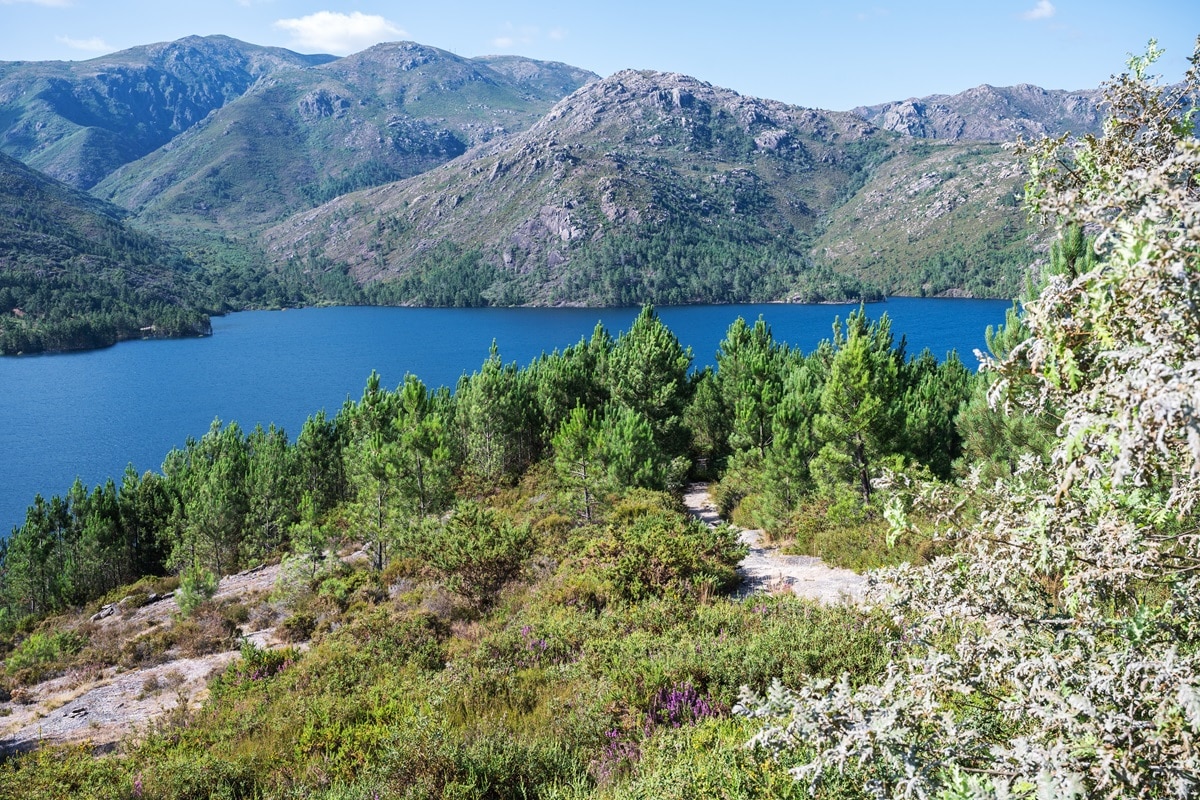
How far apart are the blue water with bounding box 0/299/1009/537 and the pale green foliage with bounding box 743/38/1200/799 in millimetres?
38422

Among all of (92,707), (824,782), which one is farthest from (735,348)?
(824,782)

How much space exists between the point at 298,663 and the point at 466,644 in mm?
3653

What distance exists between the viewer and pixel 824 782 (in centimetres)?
427

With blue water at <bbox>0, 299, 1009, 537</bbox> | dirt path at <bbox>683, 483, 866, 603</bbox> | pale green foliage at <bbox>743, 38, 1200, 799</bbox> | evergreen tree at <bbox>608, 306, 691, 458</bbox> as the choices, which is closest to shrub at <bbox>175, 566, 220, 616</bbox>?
evergreen tree at <bbox>608, 306, 691, 458</bbox>

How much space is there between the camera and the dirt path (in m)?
12.5

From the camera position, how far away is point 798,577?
560 inches

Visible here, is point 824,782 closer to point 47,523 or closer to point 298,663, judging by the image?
point 298,663

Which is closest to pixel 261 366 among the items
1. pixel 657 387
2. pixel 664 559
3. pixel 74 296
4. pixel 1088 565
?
pixel 74 296

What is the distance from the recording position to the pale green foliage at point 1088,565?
2.22 metres

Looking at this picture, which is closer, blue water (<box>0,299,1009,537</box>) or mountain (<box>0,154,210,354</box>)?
blue water (<box>0,299,1009,537</box>)

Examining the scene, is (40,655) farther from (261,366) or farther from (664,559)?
(261,366)

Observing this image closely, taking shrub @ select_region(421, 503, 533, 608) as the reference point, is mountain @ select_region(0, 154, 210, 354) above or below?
above

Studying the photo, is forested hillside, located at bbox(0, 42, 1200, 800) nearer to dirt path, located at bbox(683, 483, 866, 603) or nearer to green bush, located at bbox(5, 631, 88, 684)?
green bush, located at bbox(5, 631, 88, 684)

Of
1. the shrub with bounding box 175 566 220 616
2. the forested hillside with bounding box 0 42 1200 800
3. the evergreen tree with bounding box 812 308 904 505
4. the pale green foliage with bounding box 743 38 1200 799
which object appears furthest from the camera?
the shrub with bounding box 175 566 220 616
